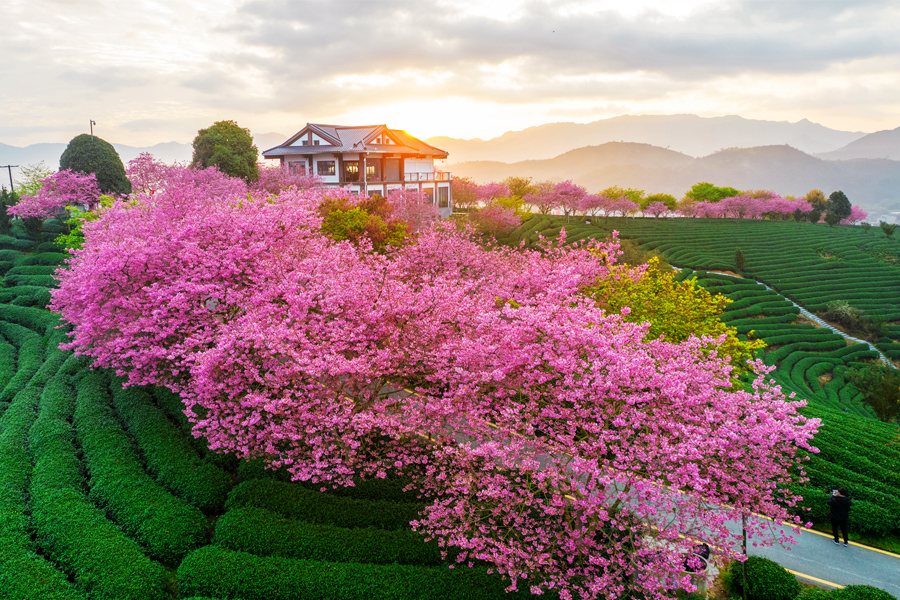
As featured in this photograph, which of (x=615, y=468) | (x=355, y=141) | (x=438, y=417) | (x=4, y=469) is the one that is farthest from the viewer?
(x=355, y=141)

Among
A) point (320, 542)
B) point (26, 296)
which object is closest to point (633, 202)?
point (26, 296)

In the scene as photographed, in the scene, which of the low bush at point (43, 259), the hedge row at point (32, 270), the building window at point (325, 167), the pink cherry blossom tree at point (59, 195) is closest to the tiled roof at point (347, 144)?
the building window at point (325, 167)

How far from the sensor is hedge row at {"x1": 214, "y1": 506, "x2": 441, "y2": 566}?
1094 cm

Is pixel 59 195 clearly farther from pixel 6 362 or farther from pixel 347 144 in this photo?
pixel 347 144

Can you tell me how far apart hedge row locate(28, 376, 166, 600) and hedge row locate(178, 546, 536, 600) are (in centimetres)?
82

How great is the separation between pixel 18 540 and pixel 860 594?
18.0 metres

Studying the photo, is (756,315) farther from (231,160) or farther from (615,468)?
(231,160)

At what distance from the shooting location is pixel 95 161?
41500mm

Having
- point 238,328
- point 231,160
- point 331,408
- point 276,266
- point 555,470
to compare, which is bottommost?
point 555,470

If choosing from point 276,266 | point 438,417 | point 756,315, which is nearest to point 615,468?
point 438,417

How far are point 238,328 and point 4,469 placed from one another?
8.16 meters

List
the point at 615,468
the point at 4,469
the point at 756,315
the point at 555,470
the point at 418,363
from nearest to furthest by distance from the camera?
the point at 615,468, the point at 555,470, the point at 418,363, the point at 4,469, the point at 756,315

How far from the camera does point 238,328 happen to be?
1120cm

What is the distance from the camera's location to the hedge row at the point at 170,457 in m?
12.7
